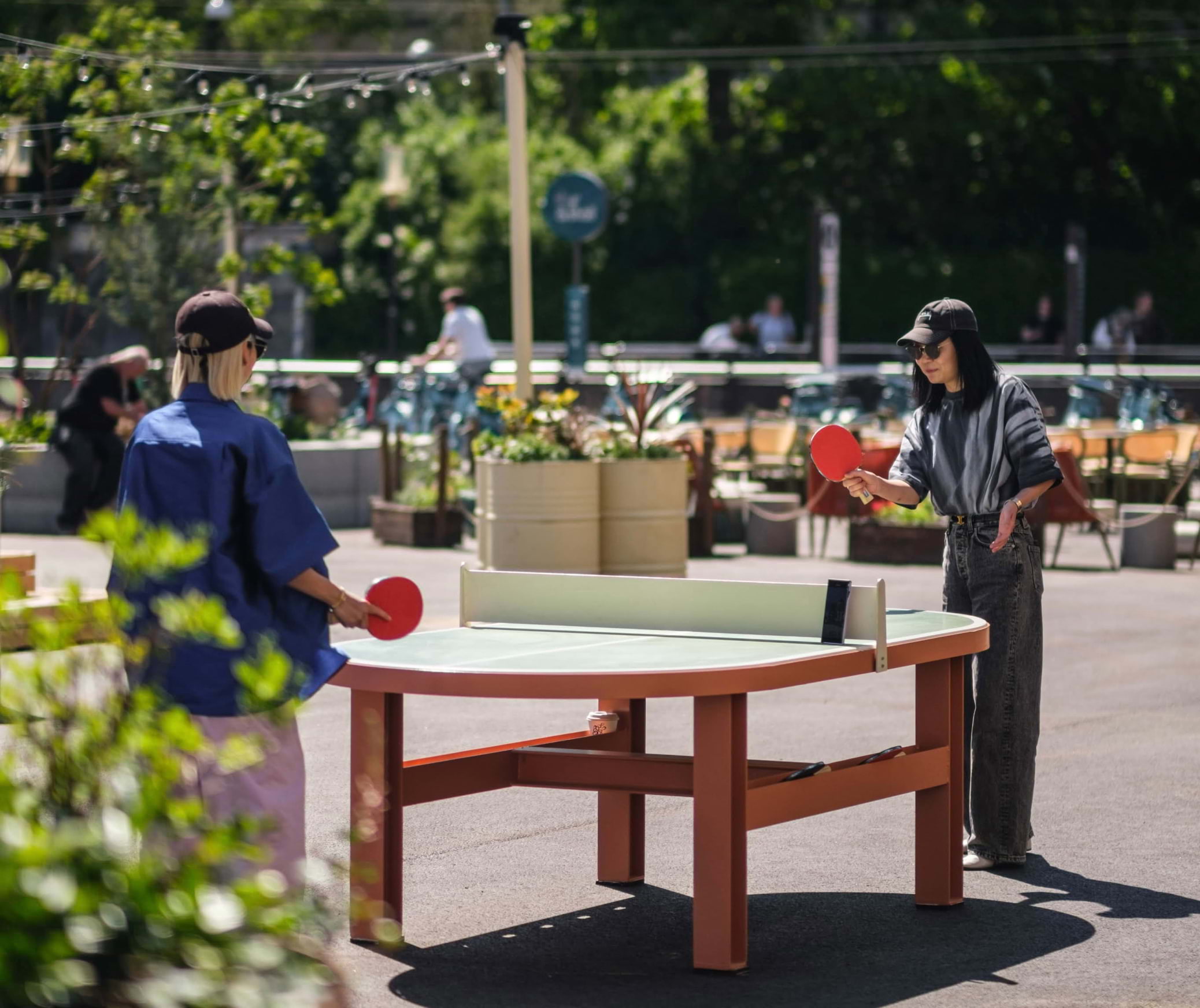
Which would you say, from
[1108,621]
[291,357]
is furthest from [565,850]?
[291,357]

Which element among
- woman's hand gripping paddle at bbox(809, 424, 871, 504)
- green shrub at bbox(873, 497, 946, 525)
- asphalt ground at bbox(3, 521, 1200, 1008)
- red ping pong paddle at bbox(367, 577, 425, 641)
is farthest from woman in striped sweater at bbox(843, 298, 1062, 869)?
green shrub at bbox(873, 497, 946, 525)

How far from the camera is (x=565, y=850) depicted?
23.0ft

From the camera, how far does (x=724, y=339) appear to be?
31.2 metres

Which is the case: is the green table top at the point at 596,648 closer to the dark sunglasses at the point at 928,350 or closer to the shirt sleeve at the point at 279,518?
the shirt sleeve at the point at 279,518

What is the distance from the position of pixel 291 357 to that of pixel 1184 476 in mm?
22816

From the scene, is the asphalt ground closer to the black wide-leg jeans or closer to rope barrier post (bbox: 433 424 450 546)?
the black wide-leg jeans

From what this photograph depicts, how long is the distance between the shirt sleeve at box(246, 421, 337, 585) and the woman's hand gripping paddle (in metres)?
2.13

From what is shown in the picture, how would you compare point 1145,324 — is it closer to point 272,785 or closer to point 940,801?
point 940,801

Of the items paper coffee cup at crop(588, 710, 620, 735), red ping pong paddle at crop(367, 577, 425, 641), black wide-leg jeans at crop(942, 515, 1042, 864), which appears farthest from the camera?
black wide-leg jeans at crop(942, 515, 1042, 864)

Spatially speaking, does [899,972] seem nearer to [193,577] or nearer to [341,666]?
[341,666]

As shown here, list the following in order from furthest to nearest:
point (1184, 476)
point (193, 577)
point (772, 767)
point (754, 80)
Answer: point (754, 80) < point (1184, 476) < point (772, 767) < point (193, 577)

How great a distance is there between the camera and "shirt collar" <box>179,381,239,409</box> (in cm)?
493

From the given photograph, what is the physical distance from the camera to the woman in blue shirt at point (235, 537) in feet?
→ 15.7

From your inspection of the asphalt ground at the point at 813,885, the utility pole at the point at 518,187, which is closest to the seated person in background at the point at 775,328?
the utility pole at the point at 518,187
